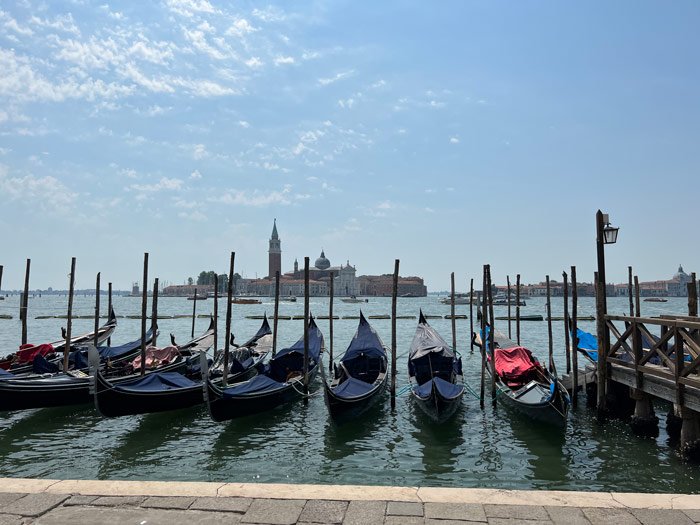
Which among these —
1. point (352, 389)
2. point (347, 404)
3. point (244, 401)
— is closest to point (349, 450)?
point (347, 404)

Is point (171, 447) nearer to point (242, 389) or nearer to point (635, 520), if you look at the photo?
point (242, 389)

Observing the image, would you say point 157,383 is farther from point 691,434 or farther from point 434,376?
point 691,434

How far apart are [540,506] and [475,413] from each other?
20.7ft

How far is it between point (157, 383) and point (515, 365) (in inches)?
262

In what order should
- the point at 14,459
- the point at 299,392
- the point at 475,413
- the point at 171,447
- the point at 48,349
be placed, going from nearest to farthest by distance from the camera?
the point at 14,459
the point at 171,447
the point at 475,413
the point at 299,392
the point at 48,349

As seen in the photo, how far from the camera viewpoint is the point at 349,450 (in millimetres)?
7312

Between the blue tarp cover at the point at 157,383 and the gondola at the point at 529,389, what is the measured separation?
5.51 metres

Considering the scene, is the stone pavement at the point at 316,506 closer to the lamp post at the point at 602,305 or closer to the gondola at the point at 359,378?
the gondola at the point at 359,378

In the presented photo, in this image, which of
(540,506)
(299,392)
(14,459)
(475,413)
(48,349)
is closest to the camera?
(540,506)

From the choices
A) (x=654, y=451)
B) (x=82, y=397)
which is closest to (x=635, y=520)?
(x=654, y=451)

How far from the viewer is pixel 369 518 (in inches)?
119

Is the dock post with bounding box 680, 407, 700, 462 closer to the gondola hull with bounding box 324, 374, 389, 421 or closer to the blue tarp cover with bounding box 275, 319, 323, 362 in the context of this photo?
the gondola hull with bounding box 324, 374, 389, 421

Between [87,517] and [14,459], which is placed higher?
[87,517]

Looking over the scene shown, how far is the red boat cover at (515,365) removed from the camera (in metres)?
9.84
